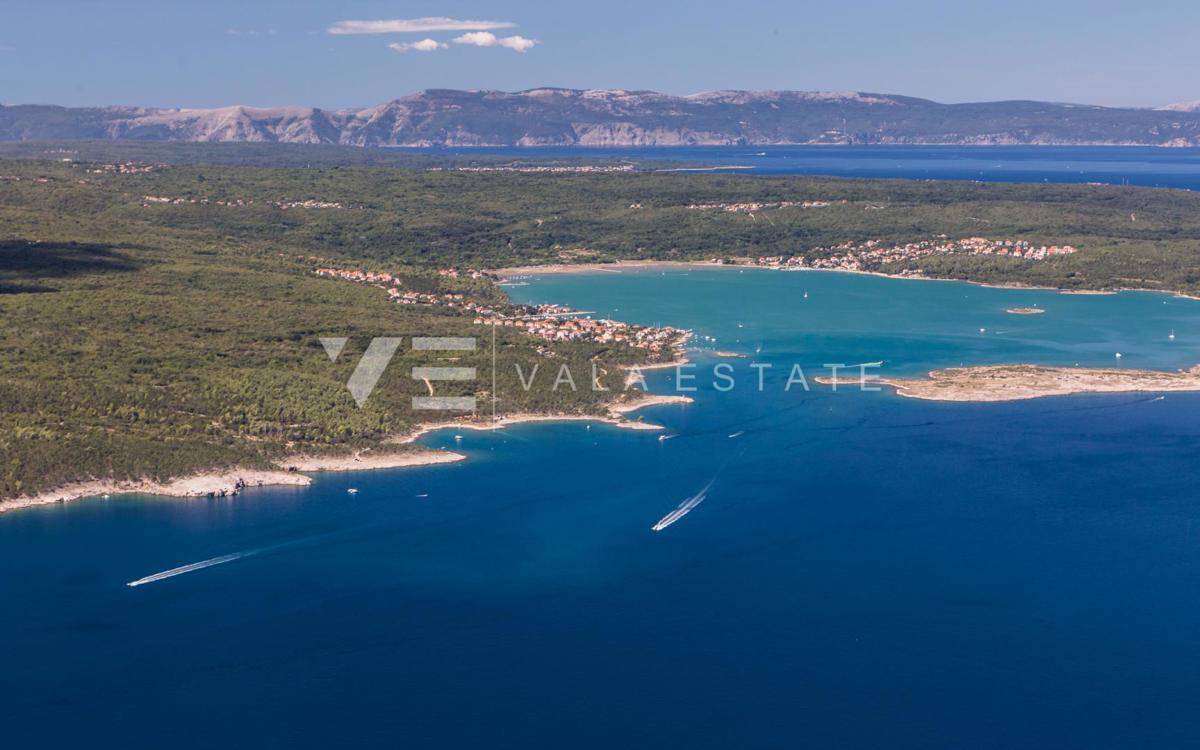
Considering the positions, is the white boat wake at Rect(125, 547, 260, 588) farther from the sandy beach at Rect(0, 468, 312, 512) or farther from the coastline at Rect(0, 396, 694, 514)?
the sandy beach at Rect(0, 468, 312, 512)

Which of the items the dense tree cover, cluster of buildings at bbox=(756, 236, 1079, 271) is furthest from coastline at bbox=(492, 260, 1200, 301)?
cluster of buildings at bbox=(756, 236, 1079, 271)

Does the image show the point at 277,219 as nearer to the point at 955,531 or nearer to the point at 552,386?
the point at 552,386

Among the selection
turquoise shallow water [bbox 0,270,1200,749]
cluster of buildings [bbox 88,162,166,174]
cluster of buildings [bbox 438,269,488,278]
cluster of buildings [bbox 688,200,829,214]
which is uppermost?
cluster of buildings [bbox 88,162,166,174]

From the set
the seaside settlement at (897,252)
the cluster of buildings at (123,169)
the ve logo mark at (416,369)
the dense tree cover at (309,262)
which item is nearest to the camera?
the dense tree cover at (309,262)

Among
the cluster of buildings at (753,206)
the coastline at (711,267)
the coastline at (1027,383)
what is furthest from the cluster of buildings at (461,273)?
the cluster of buildings at (753,206)

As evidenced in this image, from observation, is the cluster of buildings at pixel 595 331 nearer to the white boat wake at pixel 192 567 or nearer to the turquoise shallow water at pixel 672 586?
the turquoise shallow water at pixel 672 586

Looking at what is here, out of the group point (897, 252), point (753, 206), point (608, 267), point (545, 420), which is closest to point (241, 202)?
point (608, 267)

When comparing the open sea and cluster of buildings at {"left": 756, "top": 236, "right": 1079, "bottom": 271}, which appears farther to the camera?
cluster of buildings at {"left": 756, "top": 236, "right": 1079, "bottom": 271}
